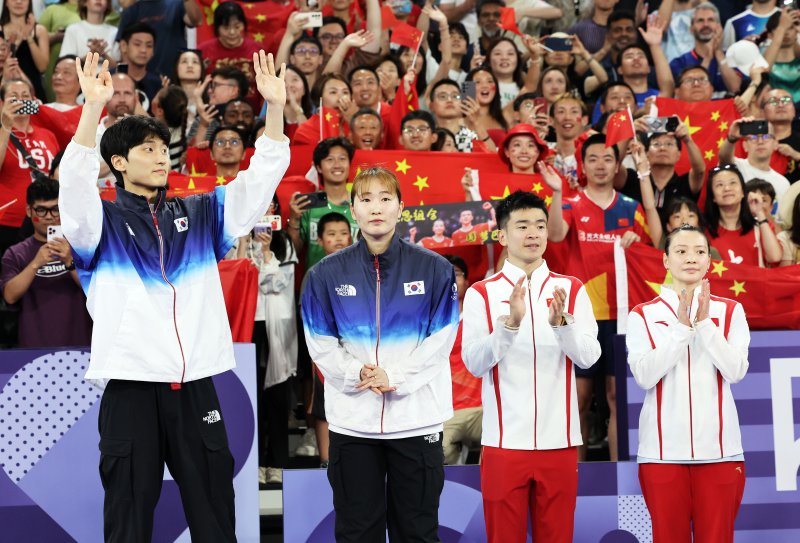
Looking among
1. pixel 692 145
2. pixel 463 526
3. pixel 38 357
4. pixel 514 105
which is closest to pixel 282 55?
pixel 514 105

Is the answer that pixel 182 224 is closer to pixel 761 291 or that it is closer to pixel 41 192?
pixel 41 192

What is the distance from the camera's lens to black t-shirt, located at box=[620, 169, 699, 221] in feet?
27.6

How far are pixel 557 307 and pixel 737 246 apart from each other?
326 centimetres

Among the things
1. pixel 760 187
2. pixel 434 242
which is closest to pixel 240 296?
pixel 434 242

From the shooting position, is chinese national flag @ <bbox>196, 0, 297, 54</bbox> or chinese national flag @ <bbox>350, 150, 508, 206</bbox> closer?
chinese national flag @ <bbox>350, 150, 508, 206</bbox>

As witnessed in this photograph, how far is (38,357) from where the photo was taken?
19.9ft

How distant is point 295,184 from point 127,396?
4111 mm

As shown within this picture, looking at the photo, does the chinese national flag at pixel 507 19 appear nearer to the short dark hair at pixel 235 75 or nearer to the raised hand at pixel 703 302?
the short dark hair at pixel 235 75

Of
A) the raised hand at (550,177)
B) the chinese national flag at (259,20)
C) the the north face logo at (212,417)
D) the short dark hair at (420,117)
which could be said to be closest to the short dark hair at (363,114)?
the short dark hair at (420,117)

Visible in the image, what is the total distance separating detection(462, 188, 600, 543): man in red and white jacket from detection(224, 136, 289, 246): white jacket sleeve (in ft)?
4.31

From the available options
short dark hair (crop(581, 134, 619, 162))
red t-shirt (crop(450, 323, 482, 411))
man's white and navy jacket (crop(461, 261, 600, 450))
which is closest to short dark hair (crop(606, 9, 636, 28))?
short dark hair (crop(581, 134, 619, 162))

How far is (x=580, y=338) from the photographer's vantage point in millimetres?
5188

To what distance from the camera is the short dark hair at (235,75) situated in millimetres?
9516

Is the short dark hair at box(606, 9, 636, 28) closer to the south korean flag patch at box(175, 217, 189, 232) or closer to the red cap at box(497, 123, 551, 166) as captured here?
the red cap at box(497, 123, 551, 166)
